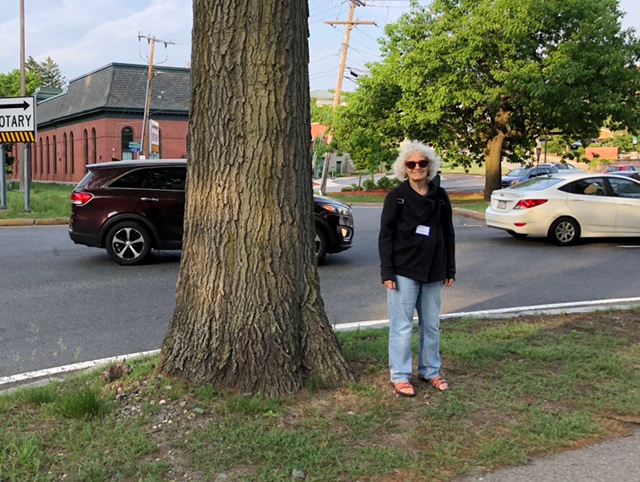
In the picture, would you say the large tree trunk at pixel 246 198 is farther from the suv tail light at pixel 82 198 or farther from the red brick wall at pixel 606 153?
the red brick wall at pixel 606 153

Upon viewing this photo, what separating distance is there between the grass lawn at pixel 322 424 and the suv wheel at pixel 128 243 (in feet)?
19.2

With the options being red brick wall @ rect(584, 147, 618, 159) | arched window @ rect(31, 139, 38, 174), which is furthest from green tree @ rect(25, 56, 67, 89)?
red brick wall @ rect(584, 147, 618, 159)

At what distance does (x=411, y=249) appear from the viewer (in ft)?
14.1

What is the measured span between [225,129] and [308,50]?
82 cm

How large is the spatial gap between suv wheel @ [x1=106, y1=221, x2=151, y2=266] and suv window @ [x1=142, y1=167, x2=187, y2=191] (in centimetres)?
72

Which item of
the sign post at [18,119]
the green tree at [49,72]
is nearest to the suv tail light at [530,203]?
the sign post at [18,119]

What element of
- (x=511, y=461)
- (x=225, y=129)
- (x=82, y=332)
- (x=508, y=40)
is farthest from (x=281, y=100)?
(x=508, y=40)

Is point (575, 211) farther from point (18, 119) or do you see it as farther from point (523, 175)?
point (523, 175)

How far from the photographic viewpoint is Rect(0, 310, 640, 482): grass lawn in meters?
3.35

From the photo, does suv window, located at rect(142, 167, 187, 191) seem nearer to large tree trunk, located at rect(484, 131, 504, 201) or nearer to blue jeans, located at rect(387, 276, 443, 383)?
blue jeans, located at rect(387, 276, 443, 383)

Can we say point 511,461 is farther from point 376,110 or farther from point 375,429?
point 376,110

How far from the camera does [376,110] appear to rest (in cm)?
2897

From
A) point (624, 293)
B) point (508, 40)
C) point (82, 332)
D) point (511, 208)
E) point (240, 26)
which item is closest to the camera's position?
point (240, 26)

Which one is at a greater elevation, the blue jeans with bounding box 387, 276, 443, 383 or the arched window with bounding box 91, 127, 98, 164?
the arched window with bounding box 91, 127, 98, 164
